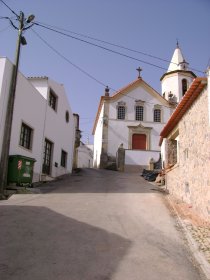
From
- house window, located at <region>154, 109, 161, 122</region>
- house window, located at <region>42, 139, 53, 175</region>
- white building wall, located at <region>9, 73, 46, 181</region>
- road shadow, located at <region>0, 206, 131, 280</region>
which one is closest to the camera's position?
road shadow, located at <region>0, 206, 131, 280</region>

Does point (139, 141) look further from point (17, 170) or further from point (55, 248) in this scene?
point (55, 248)

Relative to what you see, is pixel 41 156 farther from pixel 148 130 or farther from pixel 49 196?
pixel 148 130

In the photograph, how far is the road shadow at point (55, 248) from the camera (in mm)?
5461

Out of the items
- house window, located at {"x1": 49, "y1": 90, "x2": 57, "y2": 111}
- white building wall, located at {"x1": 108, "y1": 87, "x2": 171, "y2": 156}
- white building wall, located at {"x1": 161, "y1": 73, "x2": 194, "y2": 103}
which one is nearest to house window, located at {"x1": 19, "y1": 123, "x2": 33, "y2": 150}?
house window, located at {"x1": 49, "y1": 90, "x2": 57, "y2": 111}

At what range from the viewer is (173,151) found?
15.5 meters

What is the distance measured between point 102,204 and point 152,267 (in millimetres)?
5119

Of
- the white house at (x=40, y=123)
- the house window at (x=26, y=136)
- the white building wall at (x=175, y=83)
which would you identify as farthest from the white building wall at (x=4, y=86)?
the white building wall at (x=175, y=83)

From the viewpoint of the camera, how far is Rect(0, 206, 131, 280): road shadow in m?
5.46

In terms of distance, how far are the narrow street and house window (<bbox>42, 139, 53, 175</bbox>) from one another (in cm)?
716

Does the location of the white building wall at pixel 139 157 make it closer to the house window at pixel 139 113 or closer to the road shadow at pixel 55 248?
the house window at pixel 139 113

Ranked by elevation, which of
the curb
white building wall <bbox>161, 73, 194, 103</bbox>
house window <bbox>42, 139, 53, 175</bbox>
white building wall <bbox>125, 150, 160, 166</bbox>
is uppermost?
white building wall <bbox>161, 73, 194, 103</bbox>

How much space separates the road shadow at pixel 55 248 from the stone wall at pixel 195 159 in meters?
3.23

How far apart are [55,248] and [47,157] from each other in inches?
510

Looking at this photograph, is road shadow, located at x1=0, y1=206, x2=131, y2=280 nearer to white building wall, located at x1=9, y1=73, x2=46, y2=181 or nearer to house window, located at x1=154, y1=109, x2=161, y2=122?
white building wall, located at x1=9, y1=73, x2=46, y2=181
